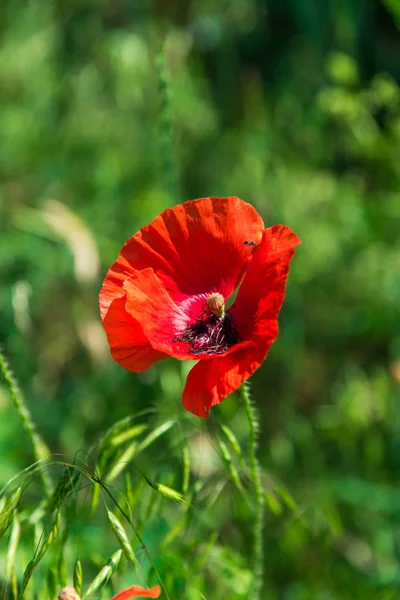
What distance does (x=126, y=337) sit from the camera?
1.57 m

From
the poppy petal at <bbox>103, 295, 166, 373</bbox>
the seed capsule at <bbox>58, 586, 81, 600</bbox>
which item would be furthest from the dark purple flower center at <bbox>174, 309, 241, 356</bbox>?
the seed capsule at <bbox>58, 586, 81, 600</bbox>

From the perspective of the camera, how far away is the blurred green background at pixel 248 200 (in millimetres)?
2617

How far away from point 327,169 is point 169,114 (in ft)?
5.65

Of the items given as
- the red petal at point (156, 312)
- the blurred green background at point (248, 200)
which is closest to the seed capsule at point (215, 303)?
the red petal at point (156, 312)

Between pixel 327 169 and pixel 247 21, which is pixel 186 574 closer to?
pixel 327 169

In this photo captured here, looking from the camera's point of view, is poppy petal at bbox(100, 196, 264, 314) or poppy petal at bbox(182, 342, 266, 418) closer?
poppy petal at bbox(182, 342, 266, 418)

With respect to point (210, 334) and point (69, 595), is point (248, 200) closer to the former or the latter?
point (210, 334)

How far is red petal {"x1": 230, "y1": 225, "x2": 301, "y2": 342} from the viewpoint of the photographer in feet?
4.76

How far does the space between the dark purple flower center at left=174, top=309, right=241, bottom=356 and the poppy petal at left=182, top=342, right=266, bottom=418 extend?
0.15m

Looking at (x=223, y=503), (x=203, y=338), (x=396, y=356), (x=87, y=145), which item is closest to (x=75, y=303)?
(x=87, y=145)

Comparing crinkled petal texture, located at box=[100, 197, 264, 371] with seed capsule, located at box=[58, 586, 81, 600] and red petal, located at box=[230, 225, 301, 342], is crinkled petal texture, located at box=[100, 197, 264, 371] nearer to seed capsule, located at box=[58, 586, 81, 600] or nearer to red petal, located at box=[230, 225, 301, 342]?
red petal, located at box=[230, 225, 301, 342]

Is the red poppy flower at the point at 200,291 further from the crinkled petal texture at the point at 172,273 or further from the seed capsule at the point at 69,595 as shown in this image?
the seed capsule at the point at 69,595

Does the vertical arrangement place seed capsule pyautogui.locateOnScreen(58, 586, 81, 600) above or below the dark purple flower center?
below

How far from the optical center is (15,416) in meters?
2.67
